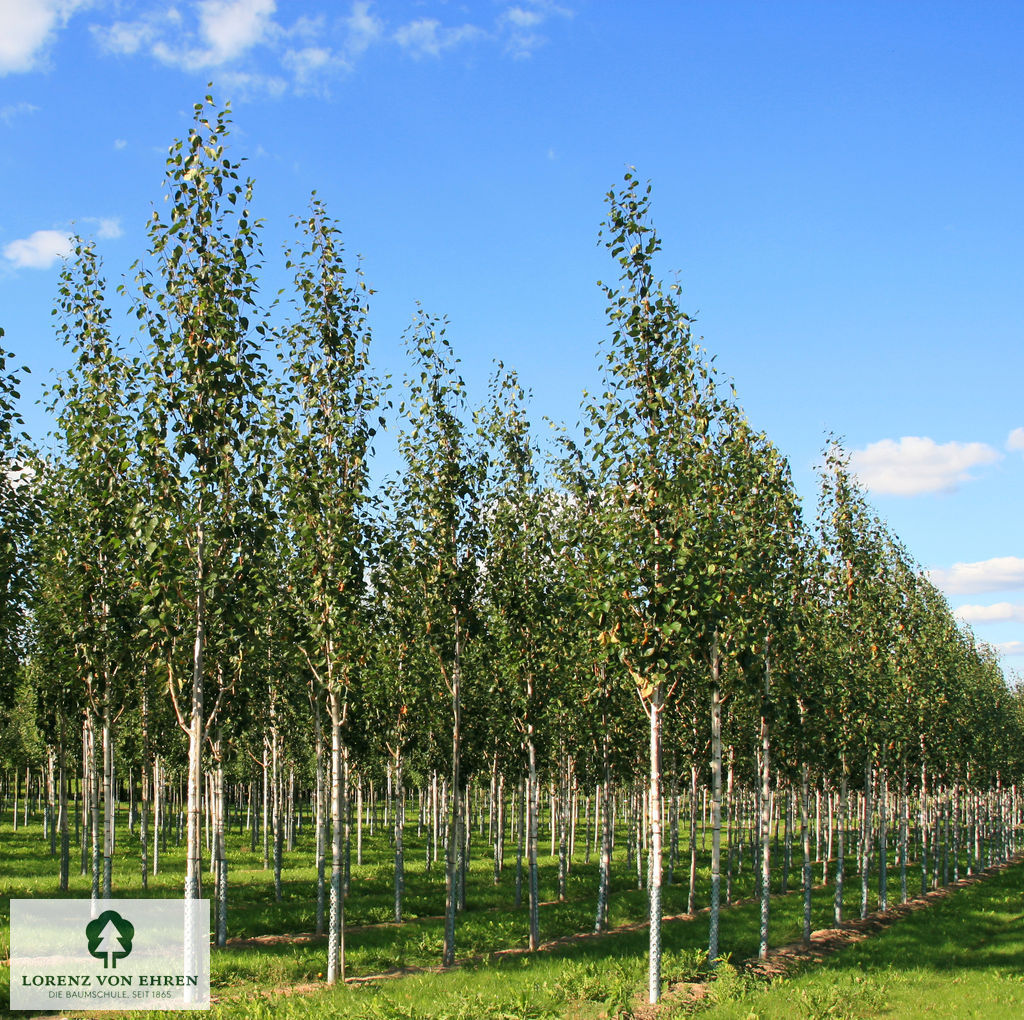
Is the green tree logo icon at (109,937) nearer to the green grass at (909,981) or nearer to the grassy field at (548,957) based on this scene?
the grassy field at (548,957)

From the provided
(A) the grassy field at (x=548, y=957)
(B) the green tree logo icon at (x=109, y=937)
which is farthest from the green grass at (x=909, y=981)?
(B) the green tree logo icon at (x=109, y=937)

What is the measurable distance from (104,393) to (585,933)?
2051cm

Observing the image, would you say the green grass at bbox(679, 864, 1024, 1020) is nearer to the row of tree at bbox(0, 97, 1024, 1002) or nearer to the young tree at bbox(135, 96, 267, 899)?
the row of tree at bbox(0, 97, 1024, 1002)

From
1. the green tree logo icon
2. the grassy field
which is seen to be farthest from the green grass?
the green tree logo icon

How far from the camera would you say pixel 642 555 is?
57.0 feet

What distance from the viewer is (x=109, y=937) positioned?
17.5 m

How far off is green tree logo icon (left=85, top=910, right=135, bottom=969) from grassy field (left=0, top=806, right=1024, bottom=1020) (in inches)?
73.2

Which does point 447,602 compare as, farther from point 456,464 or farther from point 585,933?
point 585,933

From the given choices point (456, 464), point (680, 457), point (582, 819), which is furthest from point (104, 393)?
point (582, 819)

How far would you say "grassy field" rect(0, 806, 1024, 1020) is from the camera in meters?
16.0

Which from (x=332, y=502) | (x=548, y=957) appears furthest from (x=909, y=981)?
(x=332, y=502)

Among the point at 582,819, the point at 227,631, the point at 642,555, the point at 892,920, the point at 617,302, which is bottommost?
the point at 582,819

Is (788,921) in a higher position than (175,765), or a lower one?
lower

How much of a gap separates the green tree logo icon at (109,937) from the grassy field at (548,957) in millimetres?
1858
